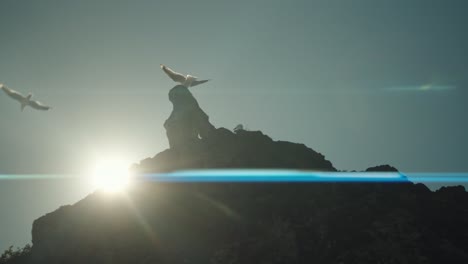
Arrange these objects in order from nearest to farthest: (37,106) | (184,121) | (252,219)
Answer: (252,219), (37,106), (184,121)

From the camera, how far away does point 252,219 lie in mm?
49688

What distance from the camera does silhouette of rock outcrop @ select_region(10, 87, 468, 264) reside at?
43.0 m

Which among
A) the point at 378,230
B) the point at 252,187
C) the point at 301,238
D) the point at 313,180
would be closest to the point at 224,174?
the point at 252,187

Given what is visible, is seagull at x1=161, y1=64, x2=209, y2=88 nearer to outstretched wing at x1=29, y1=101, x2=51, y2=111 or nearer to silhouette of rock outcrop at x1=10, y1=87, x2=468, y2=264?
silhouette of rock outcrop at x1=10, y1=87, x2=468, y2=264

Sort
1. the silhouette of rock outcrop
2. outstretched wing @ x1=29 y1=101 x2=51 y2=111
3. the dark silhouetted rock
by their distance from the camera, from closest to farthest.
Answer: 1. the silhouette of rock outcrop
2. outstretched wing @ x1=29 y1=101 x2=51 y2=111
3. the dark silhouetted rock

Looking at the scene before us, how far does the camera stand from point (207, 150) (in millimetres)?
60094

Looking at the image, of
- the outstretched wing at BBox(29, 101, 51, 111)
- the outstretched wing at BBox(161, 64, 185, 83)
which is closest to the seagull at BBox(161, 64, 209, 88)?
the outstretched wing at BBox(161, 64, 185, 83)

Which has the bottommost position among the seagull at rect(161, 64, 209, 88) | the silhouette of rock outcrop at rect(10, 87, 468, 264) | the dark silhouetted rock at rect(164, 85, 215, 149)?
the silhouette of rock outcrop at rect(10, 87, 468, 264)

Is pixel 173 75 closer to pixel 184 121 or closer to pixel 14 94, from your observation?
pixel 184 121

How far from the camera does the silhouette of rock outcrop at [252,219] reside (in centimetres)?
4297

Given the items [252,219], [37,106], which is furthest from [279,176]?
[37,106]

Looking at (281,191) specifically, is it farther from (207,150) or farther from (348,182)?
(207,150)

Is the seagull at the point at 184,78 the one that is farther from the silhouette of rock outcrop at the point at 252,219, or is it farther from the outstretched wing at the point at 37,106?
the outstretched wing at the point at 37,106

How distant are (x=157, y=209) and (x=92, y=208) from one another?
8.39 metres
